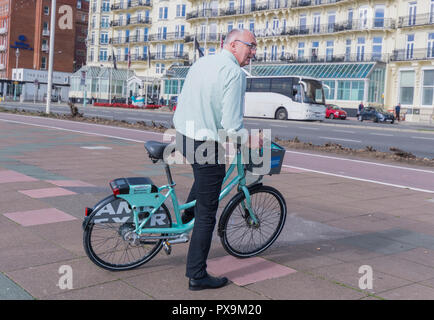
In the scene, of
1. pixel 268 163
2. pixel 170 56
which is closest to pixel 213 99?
pixel 268 163

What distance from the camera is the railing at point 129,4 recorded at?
81000mm

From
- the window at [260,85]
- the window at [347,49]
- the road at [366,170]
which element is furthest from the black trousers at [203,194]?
the window at [347,49]

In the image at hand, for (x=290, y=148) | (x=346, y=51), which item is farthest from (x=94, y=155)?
(x=346, y=51)

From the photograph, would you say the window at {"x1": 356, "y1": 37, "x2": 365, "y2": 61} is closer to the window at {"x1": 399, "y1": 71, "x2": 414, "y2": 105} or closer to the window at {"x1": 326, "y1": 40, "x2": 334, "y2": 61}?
the window at {"x1": 326, "y1": 40, "x2": 334, "y2": 61}

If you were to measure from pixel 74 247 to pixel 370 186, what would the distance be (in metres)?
5.65

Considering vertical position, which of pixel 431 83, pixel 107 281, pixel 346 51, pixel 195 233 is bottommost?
pixel 107 281

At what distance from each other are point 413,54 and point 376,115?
1080cm

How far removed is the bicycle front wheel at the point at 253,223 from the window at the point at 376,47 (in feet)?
170

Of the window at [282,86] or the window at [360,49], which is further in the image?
the window at [360,49]

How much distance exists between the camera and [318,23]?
5906 cm

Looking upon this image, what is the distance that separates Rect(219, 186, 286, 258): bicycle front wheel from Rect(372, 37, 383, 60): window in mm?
51910

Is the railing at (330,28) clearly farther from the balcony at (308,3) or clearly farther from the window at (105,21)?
the window at (105,21)

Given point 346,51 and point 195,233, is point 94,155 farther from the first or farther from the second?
point 346,51

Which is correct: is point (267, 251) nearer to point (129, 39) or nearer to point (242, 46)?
point (242, 46)
